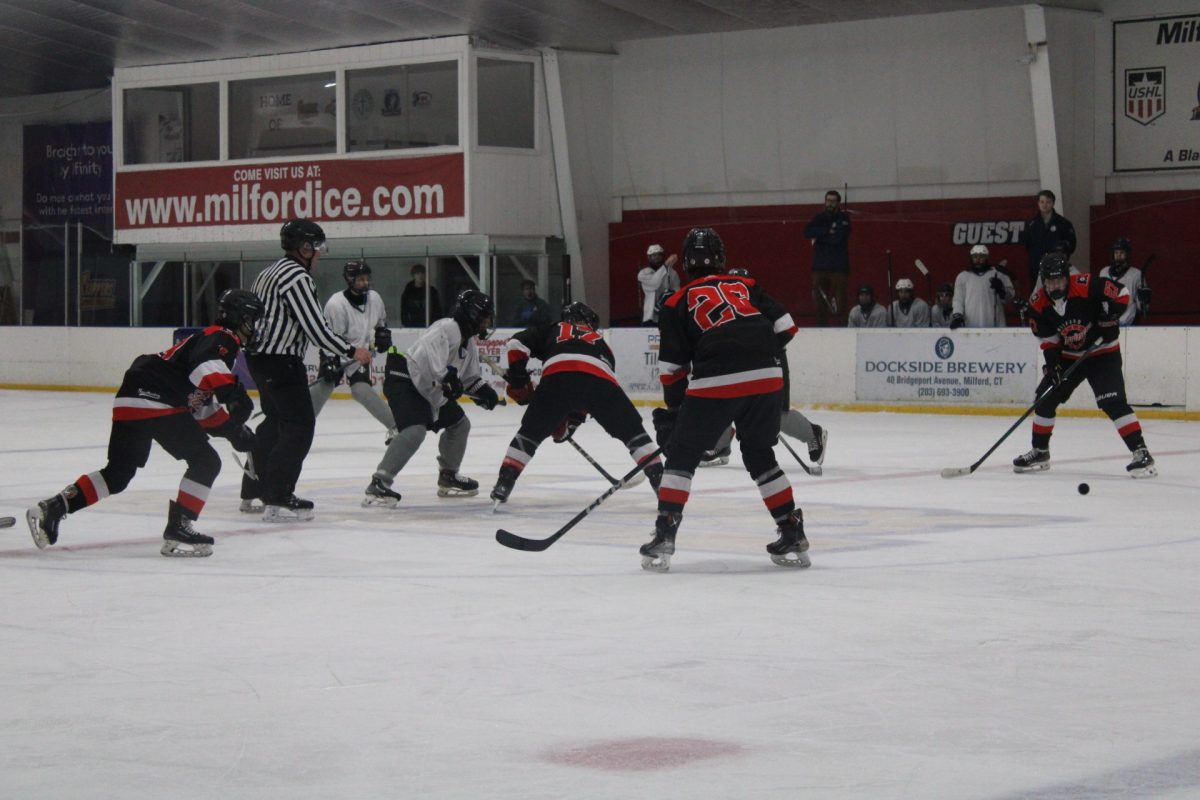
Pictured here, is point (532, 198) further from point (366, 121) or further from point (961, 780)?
point (961, 780)

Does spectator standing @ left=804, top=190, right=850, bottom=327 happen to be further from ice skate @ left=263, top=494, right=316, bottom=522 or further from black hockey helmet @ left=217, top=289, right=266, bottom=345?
black hockey helmet @ left=217, top=289, right=266, bottom=345

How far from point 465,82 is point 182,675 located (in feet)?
51.1

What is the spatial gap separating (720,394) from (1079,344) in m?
4.46

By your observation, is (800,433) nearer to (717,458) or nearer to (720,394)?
(717,458)

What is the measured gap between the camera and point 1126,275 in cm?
1518

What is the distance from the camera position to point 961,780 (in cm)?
328

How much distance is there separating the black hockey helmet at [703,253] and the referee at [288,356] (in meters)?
1.99

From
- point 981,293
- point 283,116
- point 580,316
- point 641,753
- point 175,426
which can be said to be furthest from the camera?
point 283,116

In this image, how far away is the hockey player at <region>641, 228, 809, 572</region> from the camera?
599 cm

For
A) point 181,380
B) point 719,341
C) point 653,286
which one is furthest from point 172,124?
point 719,341

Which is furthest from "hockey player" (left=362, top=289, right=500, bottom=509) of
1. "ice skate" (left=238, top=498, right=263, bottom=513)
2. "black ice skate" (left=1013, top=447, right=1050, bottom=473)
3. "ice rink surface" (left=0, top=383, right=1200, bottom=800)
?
"black ice skate" (left=1013, top=447, right=1050, bottom=473)

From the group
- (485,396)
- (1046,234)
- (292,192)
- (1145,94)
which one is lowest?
(485,396)

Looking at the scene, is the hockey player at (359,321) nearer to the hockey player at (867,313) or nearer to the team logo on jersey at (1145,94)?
the hockey player at (867,313)

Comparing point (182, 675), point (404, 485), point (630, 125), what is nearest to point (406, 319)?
point (630, 125)
